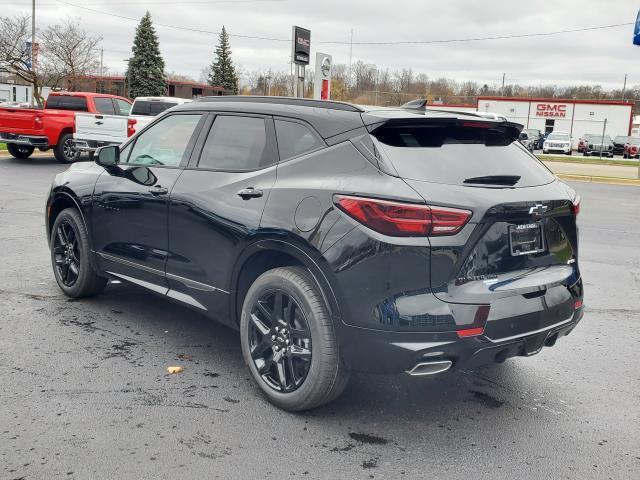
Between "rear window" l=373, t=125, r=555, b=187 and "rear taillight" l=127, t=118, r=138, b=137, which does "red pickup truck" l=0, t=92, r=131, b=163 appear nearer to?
"rear taillight" l=127, t=118, r=138, b=137

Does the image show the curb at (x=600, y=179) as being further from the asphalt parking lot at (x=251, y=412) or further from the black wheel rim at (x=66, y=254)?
the black wheel rim at (x=66, y=254)

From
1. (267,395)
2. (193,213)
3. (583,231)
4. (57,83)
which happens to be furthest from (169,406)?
(57,83)

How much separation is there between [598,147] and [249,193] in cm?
4676

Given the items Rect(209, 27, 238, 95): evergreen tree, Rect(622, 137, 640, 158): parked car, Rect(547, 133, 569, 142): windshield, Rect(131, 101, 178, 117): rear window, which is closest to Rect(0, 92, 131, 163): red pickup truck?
Rect(131, 101, 178, 117): rear window

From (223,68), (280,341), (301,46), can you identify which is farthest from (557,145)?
(223,68)

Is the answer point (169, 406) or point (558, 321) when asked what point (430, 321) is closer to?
point (558, 321)

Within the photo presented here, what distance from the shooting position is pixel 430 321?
125 inches

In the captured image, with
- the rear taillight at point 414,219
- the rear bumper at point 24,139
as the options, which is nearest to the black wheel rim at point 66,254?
the rear taillight at point 414,219

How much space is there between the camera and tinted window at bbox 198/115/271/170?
13.3ft

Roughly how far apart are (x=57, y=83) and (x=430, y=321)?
40.5 meters

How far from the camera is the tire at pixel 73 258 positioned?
5398mm

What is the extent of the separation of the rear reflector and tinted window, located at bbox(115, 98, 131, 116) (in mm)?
18092

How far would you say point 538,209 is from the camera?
353cm

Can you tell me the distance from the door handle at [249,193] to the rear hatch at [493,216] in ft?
2.54
